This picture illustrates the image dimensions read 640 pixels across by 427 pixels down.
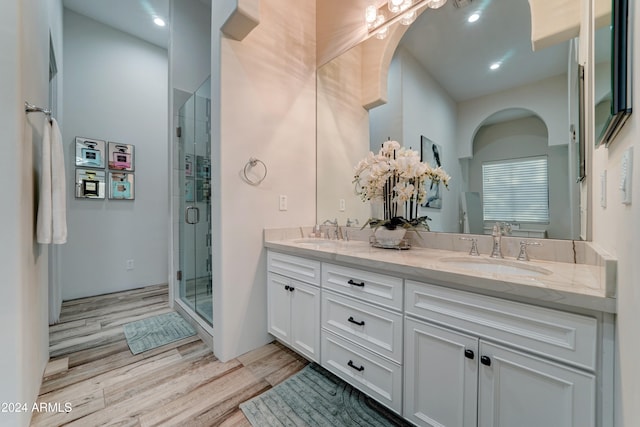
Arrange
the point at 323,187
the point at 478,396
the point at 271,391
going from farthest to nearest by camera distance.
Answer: the point at 323,187, the point at 271,391, the point at 478,396

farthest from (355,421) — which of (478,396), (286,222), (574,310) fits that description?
(286,222)

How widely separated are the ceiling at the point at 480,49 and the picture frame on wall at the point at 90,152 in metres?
3.49

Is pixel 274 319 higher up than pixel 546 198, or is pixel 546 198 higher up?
pixel 546 198

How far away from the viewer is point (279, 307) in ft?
6.33

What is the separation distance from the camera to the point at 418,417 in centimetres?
114

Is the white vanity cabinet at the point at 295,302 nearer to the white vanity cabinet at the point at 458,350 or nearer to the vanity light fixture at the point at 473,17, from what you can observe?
the white vanity cabinet at the point at 458,350

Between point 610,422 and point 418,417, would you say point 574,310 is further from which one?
point 418,417

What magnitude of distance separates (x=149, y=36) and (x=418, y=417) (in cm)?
468

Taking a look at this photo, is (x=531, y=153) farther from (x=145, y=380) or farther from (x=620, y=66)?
(x=145, y=380)

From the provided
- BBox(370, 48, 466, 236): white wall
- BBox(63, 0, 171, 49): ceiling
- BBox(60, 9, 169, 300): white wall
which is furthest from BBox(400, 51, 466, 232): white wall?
BBox(60, 9, 169, 300): white wall

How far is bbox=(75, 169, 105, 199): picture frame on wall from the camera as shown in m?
2.98

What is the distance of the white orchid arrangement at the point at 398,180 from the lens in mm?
1593

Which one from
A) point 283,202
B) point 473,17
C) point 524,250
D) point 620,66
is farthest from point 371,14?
point 524,250

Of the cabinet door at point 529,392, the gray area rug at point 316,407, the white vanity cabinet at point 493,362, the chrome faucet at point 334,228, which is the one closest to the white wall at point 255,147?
the chrome faucet at point 334,228
